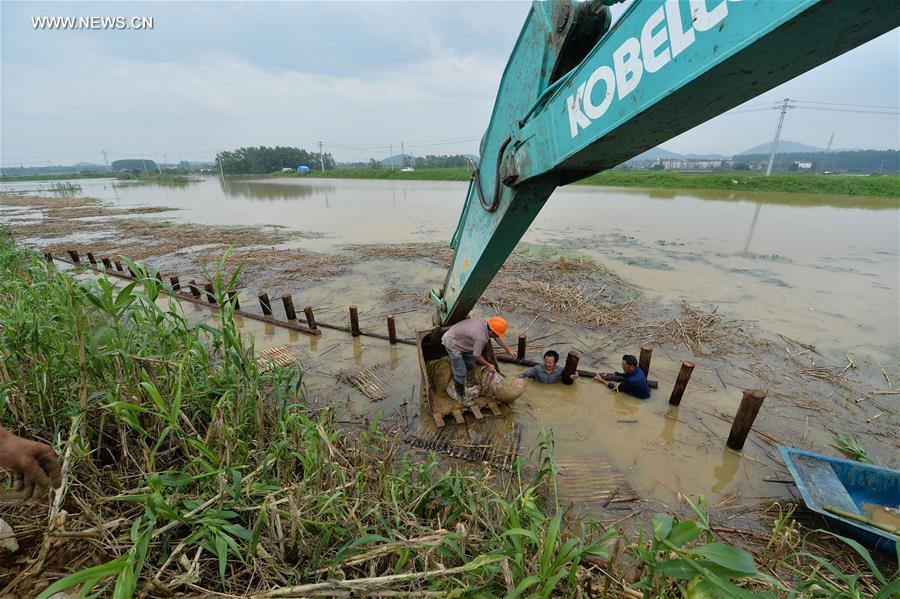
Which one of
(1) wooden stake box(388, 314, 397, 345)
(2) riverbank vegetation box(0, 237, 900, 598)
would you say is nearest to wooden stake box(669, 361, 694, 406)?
(2) riverbank vegetation box(0, 237, 900, 598)

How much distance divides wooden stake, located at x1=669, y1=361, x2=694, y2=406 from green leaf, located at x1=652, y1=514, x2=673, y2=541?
13.1ft

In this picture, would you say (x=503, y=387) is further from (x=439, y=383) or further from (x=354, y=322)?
(x=354, y=322)

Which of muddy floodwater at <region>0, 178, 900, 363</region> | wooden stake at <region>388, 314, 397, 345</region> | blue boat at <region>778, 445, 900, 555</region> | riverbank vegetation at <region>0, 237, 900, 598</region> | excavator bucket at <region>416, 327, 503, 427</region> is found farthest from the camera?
muddy floodwater at <region>0, 178, 900, 363</region>

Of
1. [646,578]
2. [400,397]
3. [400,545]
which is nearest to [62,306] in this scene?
[400,545]

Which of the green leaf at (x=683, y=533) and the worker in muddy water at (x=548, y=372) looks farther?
the worker in muddy water at (x=548, y=372)

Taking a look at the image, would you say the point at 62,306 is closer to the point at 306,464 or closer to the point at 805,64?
the point at 306,464

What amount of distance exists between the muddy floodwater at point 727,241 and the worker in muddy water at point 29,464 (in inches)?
344

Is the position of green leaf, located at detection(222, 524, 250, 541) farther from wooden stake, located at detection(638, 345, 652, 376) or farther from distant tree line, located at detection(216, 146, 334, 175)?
distant tree line, located at detection(216, 146, 334, 175)

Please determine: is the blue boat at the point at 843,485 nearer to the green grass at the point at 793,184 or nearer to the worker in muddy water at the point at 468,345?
the worker in muddy water at the point at 468,345

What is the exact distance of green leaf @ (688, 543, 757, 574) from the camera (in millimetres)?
1173

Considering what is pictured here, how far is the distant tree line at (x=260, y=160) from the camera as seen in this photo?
77625 millimetres

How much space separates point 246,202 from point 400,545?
33.9 m

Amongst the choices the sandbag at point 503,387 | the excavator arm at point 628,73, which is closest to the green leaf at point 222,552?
the excavator arm at point 628,73

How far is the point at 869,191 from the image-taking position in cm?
2958
